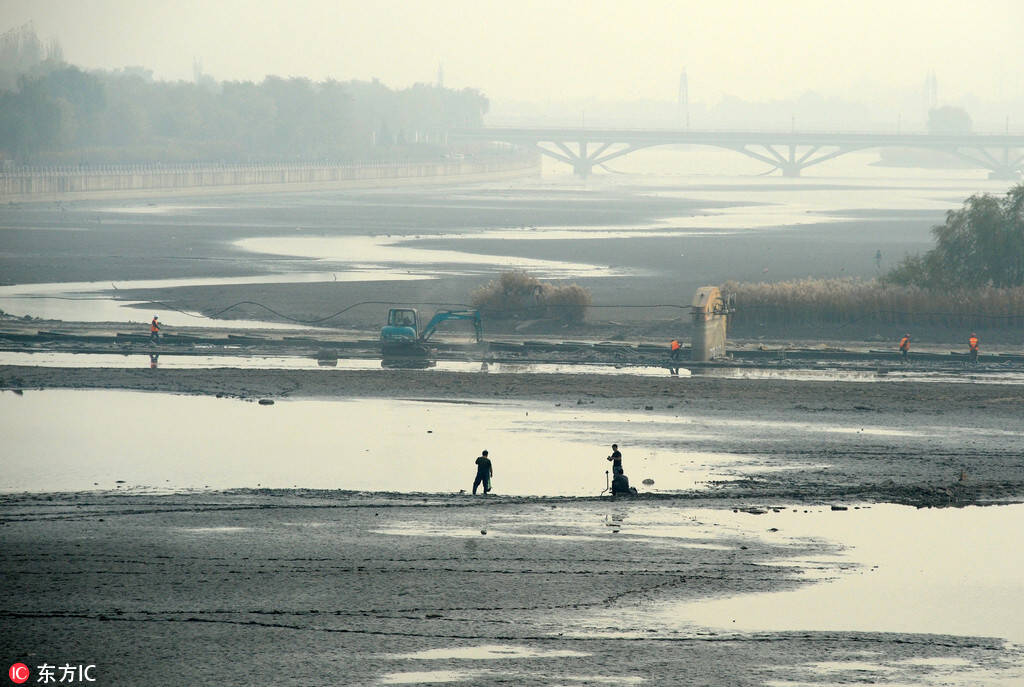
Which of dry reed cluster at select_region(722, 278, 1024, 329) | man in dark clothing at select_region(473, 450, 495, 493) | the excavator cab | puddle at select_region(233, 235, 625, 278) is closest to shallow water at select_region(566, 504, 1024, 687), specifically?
man in dark clothing at select_region(473, 450, 495, 493)

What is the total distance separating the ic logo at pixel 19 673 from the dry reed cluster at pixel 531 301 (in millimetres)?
47028

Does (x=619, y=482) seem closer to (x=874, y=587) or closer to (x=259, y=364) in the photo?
(x=874, y=587)

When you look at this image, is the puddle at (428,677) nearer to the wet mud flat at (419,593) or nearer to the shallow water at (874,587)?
the wet mud flat at (419,593)

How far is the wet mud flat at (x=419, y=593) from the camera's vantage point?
68.8 feet

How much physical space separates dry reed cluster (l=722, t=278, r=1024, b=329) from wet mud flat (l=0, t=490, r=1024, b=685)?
115ft

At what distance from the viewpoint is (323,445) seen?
1537 inches

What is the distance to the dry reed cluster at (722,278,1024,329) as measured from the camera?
63.9 metres

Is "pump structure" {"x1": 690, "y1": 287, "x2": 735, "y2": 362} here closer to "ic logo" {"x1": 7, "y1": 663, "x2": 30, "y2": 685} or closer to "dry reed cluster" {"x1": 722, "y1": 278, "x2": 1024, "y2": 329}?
"dry reed cluster" {"x1": 722, "y1": 278, "x2": 1024, "y2": 329}

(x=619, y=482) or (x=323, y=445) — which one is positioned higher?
(x=323, y=445)

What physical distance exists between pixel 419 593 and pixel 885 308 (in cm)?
4475

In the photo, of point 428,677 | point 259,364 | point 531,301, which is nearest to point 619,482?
point 428,677

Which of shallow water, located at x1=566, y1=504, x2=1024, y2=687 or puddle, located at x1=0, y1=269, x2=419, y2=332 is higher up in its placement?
puddle, located at x1=0, y1=269, x2=419, y2=332

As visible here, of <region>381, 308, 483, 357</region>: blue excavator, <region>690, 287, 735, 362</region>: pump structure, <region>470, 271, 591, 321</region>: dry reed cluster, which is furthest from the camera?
<region>470, 271, 591, 321</region>: dry reed cluster

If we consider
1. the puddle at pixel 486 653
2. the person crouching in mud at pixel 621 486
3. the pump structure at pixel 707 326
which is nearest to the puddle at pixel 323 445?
the person crouching in mud at pixel 621 486
